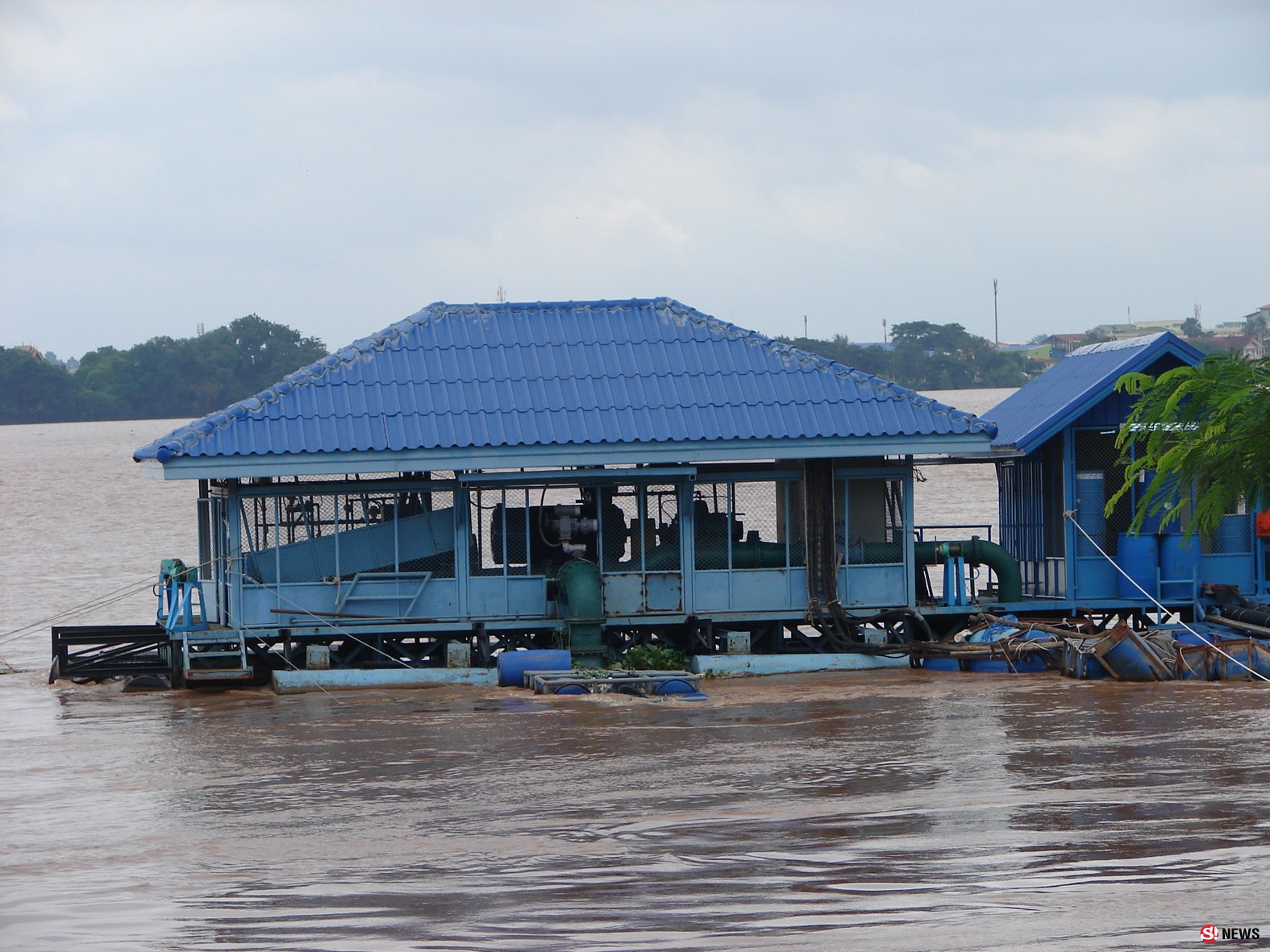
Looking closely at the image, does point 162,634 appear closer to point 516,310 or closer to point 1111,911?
point 516,310

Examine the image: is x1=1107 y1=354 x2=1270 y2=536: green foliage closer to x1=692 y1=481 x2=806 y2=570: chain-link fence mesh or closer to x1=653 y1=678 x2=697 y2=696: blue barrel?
x1=653 y1=678 x2=697 y2=696: blue barrel

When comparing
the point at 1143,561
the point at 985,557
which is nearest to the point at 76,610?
the point at 985,557

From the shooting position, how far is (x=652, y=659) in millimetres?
21812

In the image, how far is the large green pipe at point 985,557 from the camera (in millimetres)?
23281

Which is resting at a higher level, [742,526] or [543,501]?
[543,501]

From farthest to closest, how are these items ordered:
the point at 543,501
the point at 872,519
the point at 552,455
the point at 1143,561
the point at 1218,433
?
the point at 1143,561, the point at 872,519, the point at 543,501, the point at 552,455, the point at 1218,433

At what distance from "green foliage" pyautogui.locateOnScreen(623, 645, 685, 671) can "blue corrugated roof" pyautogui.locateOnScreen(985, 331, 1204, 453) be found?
542 centimetres

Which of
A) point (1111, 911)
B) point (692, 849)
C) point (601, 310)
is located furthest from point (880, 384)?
point (1111, 911)

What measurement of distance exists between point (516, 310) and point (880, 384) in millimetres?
5426

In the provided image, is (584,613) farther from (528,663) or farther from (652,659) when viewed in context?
(652,659)

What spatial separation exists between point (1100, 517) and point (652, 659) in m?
7.06

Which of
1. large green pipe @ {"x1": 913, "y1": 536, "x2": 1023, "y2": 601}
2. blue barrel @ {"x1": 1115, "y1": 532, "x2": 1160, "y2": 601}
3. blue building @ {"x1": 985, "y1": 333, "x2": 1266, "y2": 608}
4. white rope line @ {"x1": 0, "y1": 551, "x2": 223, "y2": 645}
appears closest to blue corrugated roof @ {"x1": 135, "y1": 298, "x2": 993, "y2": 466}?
blue building @ {"x1": 985, "y1": 333, "x2": 1266, "y2": 608}

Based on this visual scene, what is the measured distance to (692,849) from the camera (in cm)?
1136

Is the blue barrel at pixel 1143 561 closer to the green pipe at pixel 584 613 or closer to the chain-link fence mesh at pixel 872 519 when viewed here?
the chain-link fence mesh at pixel 872 519
